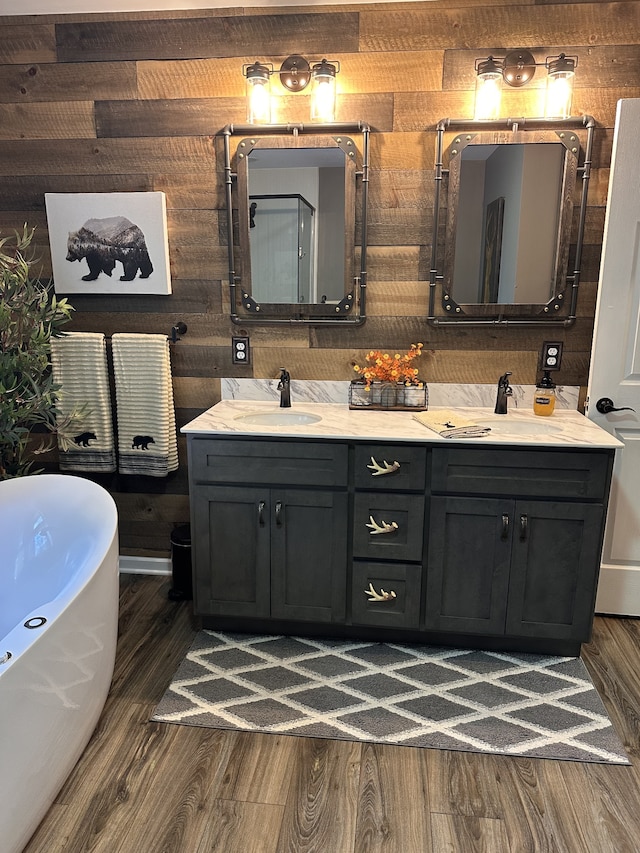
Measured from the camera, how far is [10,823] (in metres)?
1.36

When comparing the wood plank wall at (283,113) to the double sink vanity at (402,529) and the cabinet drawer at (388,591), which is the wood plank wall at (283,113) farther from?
the cabinet drawer at (388,591)

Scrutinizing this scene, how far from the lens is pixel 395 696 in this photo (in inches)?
85.2

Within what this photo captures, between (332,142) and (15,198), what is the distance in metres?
1.47

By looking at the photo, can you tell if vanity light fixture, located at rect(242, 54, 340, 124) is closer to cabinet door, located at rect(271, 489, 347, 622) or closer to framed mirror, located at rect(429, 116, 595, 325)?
framed mirror, located at rect(429, 116, 595, 325)

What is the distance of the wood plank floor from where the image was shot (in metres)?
1.62

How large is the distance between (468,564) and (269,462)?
84 cm

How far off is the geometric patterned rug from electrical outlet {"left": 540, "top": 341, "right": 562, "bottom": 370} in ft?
3.94

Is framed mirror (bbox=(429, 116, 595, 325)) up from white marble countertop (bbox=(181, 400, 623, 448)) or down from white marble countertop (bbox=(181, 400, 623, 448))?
up

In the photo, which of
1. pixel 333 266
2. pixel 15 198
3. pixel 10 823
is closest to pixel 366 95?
pixel 333 266

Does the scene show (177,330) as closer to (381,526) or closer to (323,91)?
(323,91)

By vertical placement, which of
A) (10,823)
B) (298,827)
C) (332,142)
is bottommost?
(298,827)

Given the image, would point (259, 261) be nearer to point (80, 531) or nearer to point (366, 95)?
point (366, 95)

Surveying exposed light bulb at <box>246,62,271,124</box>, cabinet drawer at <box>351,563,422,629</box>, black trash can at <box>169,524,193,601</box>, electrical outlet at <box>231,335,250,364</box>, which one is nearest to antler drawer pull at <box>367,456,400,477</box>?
cabinet drawer at <box>351,563,422,629</box>

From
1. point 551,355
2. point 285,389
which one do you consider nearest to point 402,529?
point 285,389
